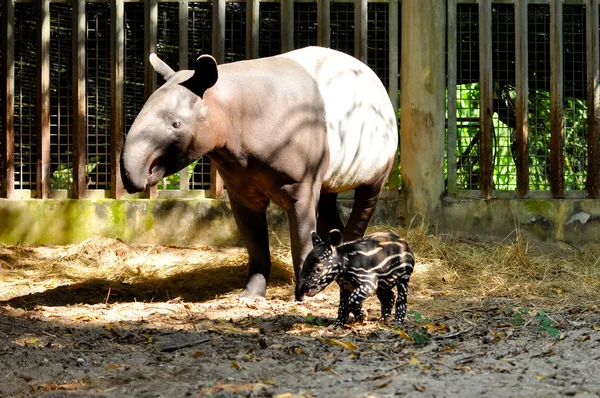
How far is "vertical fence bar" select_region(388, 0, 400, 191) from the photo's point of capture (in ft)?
29.2

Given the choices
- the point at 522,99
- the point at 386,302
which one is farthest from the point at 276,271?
the point at 522,99

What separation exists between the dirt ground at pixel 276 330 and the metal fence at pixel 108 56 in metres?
0.90

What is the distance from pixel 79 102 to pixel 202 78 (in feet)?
10.9

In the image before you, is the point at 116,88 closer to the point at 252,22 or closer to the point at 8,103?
the point at 8,103

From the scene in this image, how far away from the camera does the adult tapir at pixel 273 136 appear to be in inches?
227

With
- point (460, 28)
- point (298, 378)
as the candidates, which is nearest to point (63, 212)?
point (460, 28)

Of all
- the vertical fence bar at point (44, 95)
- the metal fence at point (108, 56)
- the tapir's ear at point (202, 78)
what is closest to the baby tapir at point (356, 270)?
the tapir's ear at point (202, 78)

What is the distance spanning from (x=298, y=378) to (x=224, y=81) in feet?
8.98

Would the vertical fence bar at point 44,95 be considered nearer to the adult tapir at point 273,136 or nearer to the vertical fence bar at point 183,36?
the vertical fence bar at point 183,36

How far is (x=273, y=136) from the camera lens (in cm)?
618

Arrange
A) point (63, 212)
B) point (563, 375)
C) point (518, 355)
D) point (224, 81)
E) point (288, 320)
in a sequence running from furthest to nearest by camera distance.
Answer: point (63, 212)
point (224, 81)
point (288, 320)
point (518, 355)
point (563, 375)

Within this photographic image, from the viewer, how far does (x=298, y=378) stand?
4082 mm

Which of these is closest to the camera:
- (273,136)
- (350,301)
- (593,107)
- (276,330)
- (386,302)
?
(350,301)

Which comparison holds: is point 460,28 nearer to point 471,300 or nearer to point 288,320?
point 471,300
